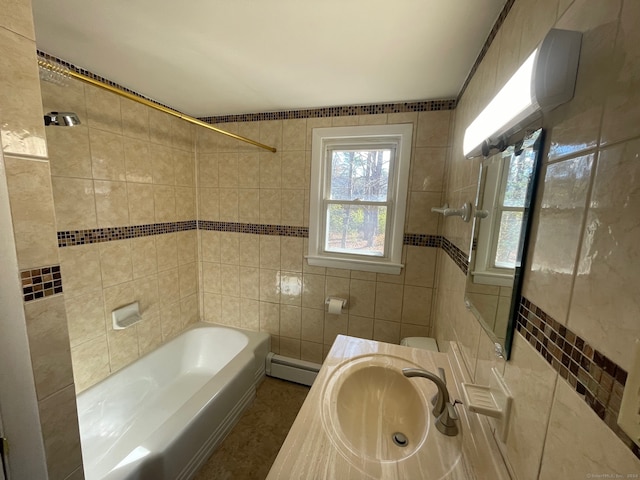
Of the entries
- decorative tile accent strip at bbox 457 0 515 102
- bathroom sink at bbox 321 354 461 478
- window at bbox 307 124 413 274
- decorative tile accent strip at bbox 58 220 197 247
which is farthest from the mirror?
decorative tile accent strip at bbox 58 220 197 247

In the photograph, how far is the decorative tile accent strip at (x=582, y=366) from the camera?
36cm

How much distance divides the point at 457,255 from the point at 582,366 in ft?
3.32

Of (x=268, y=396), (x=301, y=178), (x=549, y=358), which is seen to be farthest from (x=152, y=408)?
(x=549, y=358)

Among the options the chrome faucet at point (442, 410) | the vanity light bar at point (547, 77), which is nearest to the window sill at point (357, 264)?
the chrome faucet at point (442, 410)

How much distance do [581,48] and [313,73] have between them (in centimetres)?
132

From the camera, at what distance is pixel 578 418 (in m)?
0.44

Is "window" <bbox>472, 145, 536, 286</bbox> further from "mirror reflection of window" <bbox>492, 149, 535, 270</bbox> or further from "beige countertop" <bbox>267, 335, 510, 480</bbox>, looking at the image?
"beige countertop" <bbox>267, 335, 510, 480</bbox>

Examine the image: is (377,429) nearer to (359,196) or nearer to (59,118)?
(359,196)

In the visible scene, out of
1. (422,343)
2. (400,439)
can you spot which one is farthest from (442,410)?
(422,343)

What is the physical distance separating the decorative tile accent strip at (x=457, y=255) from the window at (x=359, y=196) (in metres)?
0.38

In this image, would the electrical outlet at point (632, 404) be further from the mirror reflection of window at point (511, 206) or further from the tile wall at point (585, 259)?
the mirror reflection of window at point (511, 206)

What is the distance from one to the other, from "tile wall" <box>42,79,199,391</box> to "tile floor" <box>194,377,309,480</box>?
39.2 inches

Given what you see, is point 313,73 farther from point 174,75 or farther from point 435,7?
point 174,75

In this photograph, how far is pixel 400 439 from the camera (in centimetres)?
101
